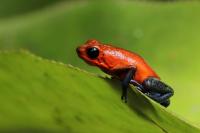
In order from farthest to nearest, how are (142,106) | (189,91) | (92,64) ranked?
(92,64) < (189,91) < (142,106)

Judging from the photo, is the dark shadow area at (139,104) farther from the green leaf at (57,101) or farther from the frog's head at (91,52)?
the frog's head at (91,52)

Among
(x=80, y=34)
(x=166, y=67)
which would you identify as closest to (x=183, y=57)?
(x=166, y=67)

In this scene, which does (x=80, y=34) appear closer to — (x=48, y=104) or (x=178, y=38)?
(x=178, y=38)

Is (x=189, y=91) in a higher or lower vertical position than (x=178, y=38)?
lower

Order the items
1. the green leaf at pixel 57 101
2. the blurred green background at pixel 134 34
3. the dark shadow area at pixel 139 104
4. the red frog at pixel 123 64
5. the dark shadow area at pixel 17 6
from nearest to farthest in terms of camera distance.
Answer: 1. the green leaf at pixel 57 101
2. the dark shadow area at pixel 139 104
3. the blurred green background at pixel 134 34
4. the red frog at pixel 123 64
5. the dark shadow area at pixel 17 6

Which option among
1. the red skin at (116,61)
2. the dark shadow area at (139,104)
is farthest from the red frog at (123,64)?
the dark shadow area at (139,104)

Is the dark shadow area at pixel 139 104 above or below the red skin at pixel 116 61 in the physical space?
below

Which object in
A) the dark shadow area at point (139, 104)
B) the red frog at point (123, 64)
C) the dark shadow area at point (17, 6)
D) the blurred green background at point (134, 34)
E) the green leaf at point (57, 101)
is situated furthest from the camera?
the dark shadow area at point (17, 6)
